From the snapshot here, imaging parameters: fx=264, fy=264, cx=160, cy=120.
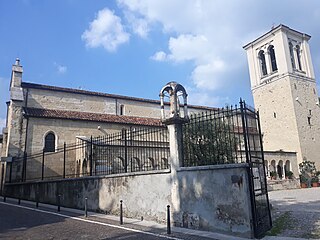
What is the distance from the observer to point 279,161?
31.8 metres

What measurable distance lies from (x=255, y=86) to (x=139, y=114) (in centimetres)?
1815

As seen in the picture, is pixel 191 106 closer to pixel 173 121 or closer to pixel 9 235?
pixel 173 121

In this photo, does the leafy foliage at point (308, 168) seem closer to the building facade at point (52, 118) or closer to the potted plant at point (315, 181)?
the potted plant at point (315, 181)

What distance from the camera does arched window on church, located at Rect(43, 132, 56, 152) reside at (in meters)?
23.4

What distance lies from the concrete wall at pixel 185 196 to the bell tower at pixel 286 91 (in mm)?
29229

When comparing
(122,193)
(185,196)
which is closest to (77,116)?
(122,193)

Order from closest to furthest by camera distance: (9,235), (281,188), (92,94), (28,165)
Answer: (9,235)
(28,165)
(281,188)
(92,94)

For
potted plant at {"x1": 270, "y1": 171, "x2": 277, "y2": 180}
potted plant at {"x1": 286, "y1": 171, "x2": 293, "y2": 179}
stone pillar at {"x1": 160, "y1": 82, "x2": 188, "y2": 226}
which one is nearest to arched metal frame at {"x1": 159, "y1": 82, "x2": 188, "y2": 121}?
stone pillar at {"x1": 160, "y1": 82, "x2": 188, "y2": 226}

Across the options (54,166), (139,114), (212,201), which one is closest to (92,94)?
(139,114)

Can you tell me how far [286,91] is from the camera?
113 feet

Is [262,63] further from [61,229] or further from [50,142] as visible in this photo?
[61,229]

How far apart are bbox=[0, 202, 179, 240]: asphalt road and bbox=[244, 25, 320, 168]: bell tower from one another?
31.0m

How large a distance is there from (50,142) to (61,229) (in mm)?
17109

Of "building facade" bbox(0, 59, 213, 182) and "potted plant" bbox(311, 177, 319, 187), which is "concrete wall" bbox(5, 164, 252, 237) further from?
"potted plant" bbox(311, 177, 319, 187)
